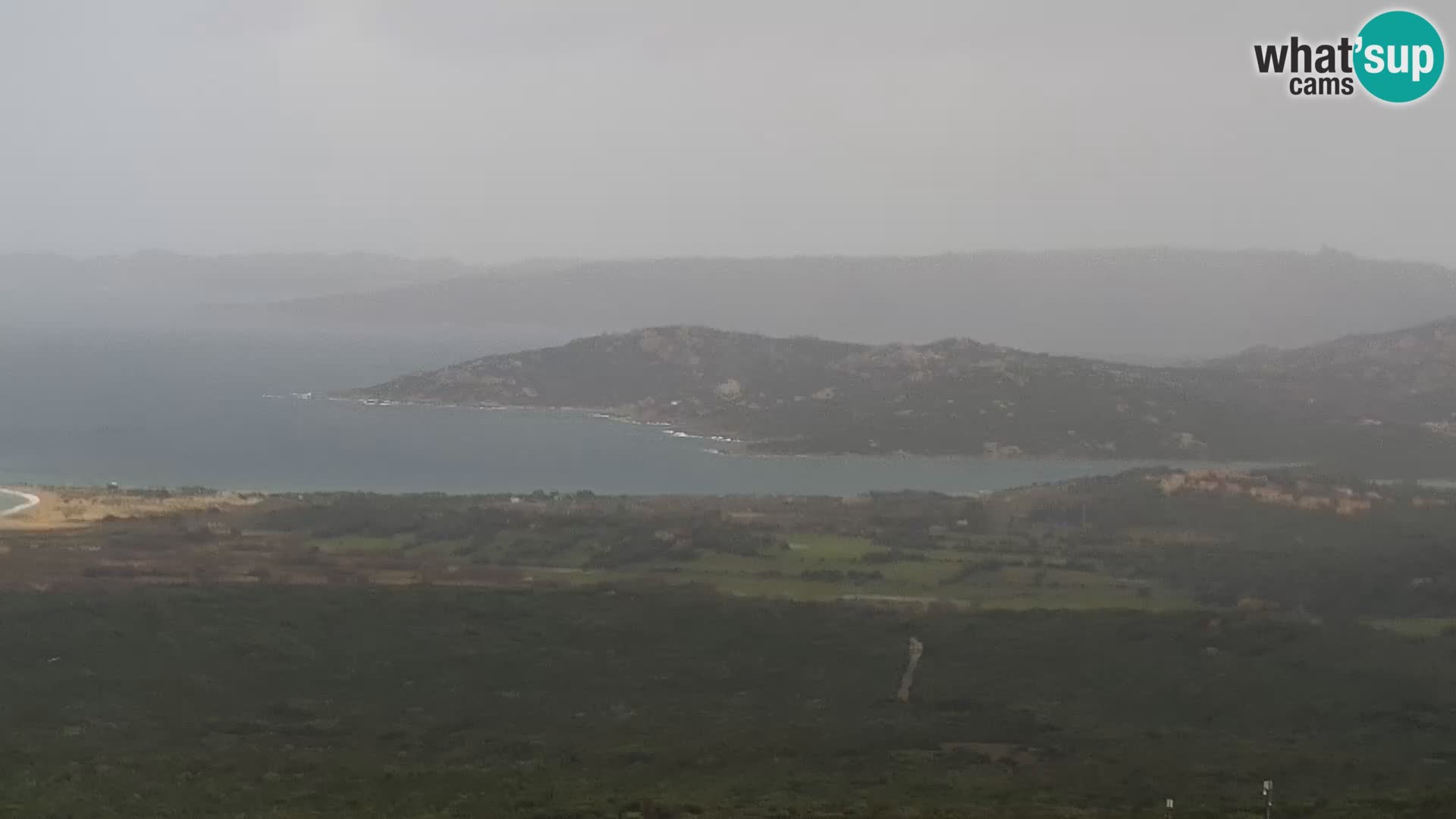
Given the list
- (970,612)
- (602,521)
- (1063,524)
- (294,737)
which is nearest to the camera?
(294,737)

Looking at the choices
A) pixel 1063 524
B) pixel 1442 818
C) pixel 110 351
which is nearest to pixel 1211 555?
pixel 1063 524

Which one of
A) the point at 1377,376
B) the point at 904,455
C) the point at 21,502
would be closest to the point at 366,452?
the point at 21,502

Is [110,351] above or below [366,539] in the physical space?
above

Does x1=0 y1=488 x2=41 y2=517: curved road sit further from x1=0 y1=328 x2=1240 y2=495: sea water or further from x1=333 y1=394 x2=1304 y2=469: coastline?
x1=333 y1=394 x2=1304 y2=469: coastline

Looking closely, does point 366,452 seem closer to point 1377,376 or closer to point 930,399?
point 930,399

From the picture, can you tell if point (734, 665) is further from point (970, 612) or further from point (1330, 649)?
point (1330, 649)

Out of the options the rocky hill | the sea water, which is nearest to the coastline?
the sea water
